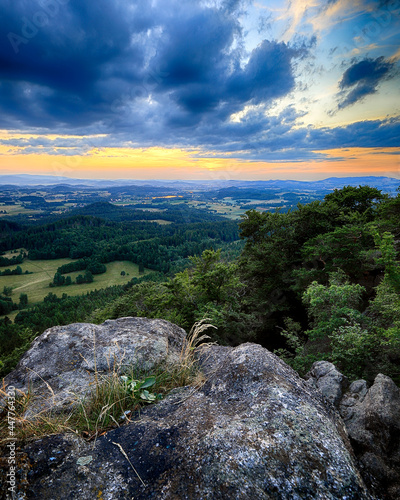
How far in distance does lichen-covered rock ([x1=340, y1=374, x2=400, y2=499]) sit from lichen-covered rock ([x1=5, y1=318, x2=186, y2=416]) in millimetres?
4285

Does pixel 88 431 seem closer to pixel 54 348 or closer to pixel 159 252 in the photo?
pixel 54 348

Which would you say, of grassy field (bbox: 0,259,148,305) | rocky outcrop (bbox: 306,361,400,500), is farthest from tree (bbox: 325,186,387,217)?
grassy field (bbox: 0,259,148,305)

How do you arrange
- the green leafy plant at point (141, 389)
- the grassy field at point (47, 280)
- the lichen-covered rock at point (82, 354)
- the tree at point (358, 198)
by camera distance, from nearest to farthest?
1. the green leafy plant at point (141, 389)
2. the lichen-covered rock at point (82, 354)
3. the tree at point (358, 198)
4. the grassy field at point (47, 280)

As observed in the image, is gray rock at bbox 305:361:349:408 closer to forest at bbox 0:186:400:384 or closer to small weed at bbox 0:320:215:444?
forest at bbox 0:186:400:384

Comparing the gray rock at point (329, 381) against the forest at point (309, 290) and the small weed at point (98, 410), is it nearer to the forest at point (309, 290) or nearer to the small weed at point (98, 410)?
the forest at point (309, 290)

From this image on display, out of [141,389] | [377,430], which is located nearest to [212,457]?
[141,389]

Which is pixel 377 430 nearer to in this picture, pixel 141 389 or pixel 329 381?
pixel 329 381

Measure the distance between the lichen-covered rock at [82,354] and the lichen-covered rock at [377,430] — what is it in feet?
14.1

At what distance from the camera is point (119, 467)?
3164 mm

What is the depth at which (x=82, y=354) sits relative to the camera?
260 inches

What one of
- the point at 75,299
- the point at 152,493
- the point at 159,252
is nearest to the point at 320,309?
the point at 152,493

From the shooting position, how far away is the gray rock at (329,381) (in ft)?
20.4

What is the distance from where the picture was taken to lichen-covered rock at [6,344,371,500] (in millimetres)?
2885

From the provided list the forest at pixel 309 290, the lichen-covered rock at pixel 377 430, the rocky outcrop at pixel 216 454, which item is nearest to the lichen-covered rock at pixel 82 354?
the rocky outcrop at pixel 216 454
